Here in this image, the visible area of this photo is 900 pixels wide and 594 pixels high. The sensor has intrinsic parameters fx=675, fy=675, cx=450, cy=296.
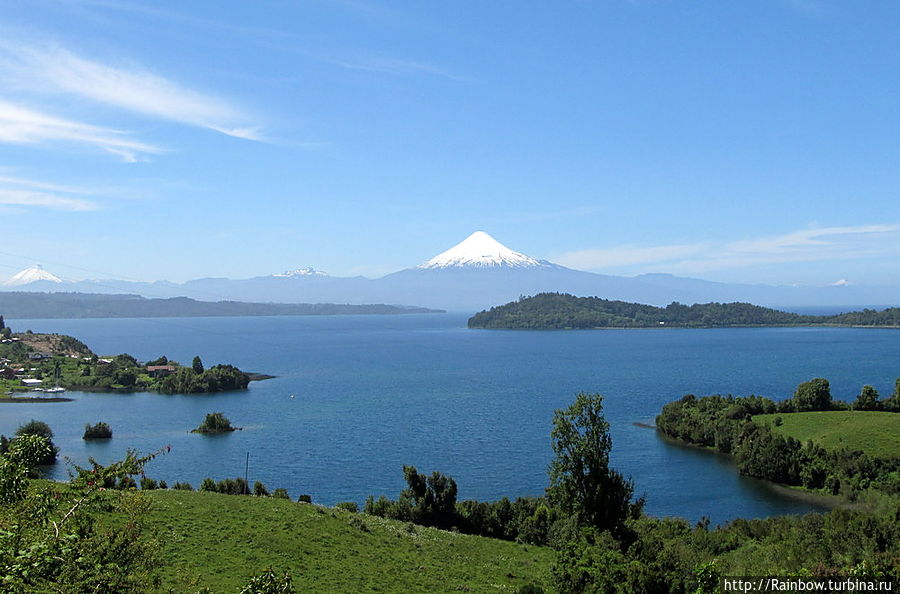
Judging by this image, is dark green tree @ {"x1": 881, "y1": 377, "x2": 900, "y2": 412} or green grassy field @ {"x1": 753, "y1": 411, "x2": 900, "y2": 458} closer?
green grassy field @ {"x1": 753, "y1": 411, "x2": 900, "y2": 458}

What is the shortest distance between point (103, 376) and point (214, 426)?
4454 cm

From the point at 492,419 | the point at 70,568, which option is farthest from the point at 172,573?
the point at 492,419

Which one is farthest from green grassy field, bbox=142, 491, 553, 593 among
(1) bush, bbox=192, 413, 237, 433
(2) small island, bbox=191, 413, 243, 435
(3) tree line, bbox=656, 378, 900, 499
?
(1) bush, bbox=192, 413, 237, 433

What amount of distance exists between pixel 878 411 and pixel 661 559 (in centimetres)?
5014

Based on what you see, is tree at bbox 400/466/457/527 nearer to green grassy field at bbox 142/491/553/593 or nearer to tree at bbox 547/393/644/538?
green grassy field at bbox 142/491/553/593

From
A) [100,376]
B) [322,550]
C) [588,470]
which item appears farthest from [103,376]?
[588,470]

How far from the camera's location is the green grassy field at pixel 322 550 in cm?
2119

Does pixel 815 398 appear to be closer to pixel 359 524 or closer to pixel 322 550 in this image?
pixel 359 524

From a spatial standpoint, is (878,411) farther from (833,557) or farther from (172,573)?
(172,573)

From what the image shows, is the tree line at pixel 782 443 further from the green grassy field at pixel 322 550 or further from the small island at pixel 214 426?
the small island at pixel 214 426

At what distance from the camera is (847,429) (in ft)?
173

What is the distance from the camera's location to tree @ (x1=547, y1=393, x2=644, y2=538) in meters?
27.0

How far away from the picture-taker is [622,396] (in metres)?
83.1

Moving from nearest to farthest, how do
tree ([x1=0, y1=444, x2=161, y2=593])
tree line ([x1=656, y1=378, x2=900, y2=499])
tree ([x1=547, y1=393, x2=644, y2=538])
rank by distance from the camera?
tree ([x1=0, y1=444, x2=161, y2=593]) < tree ([x1=547, y1=393, x2=644, y2=538]) < tree line ([x1=656, y1=378, x2=900, y2=499])
